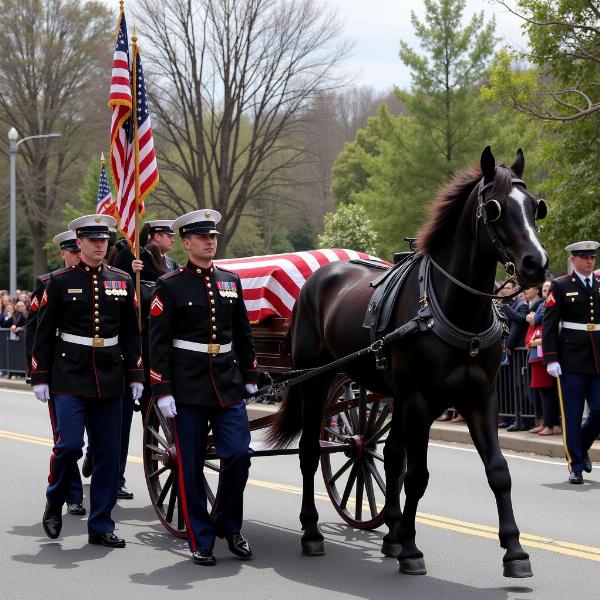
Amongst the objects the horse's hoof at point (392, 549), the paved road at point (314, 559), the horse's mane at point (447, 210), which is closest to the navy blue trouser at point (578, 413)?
the paved road at point (314, 559)

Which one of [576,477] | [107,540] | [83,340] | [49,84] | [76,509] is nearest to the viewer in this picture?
[107,540]

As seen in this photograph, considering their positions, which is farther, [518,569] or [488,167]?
[488,167]

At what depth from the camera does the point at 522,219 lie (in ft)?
20.7

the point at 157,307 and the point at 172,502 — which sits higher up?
the point at 157,307

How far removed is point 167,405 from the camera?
7.14 metres

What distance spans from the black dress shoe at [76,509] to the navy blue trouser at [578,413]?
14.4ft

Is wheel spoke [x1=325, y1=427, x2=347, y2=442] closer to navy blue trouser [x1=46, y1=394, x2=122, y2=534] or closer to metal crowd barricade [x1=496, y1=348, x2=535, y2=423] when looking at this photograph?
navy blue trouser [x1=46, y1=394, x2=122, y2=534]

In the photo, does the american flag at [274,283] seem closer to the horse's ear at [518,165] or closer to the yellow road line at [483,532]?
the yellow road line at [483,532]

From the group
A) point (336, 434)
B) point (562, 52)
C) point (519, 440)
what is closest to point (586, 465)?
point (519, 440)

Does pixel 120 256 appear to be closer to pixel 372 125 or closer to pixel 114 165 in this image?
pixel 114 165

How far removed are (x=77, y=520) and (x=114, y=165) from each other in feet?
11.2

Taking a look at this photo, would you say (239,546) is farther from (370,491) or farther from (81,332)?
(81,332)

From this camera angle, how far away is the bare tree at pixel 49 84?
50312mm

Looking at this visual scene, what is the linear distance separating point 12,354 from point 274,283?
1780 centimetres
